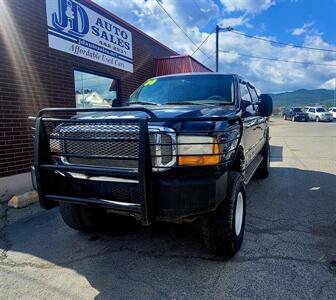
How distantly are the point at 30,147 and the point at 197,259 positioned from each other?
4.36 meters

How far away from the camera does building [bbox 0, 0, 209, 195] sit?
5941mm

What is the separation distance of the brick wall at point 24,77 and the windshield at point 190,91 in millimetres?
2484

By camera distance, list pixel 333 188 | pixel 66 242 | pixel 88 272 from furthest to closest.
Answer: pixel 333 188, pixel 66 242, pixel 88 272

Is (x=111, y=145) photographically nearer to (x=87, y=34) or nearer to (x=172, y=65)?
(x=87, y=34)

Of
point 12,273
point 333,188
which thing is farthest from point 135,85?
point 12,273

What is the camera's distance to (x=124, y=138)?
9.71 ft

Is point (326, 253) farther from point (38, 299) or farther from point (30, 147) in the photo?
point (30, 147)

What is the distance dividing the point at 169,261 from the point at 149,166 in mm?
1167

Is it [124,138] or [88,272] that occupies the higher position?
[124,138]

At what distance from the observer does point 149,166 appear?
279cm

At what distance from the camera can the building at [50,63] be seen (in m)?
5.94

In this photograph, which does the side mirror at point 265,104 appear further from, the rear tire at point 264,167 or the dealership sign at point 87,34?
the dealership sign at point 87,34

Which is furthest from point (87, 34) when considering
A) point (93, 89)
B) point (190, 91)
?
point (190, 91)

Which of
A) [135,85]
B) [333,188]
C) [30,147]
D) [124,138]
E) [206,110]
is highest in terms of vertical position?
[135,85]
